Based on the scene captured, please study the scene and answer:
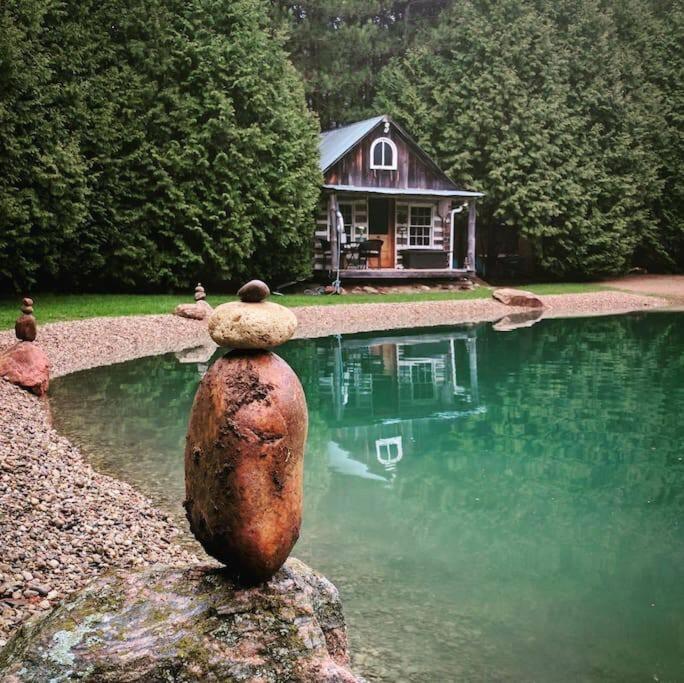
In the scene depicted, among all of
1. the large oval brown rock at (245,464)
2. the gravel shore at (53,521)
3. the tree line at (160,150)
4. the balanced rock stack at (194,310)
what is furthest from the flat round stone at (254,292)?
the tree line at (160,150)

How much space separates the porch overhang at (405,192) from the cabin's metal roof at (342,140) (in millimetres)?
1110

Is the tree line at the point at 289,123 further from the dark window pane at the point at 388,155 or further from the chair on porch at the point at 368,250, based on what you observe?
the dark window pane at the point at 388,155

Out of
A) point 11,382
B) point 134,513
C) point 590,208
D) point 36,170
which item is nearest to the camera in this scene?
point 134,513

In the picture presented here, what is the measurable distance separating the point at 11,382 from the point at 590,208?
85.6 feet

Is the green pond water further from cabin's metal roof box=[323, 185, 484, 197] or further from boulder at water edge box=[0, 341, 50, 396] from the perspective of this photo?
cabin's metal roof box=[323, 185, 484, 197]

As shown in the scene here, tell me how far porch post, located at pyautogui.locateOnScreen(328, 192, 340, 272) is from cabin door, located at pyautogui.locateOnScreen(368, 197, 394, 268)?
9.53 feet

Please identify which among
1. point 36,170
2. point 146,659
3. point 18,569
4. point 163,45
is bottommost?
point 18,569

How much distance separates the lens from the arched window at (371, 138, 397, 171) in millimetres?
27859

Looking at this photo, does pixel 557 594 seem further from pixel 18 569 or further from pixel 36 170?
pixel 36 170

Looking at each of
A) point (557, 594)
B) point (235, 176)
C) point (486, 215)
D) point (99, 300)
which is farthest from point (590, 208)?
point (557, 594)

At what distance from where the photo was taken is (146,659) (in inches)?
112

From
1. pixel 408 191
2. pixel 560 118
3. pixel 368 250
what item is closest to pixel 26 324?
pixel 368 250

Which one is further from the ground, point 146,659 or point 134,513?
point 146,659

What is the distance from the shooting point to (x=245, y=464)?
322 cm
